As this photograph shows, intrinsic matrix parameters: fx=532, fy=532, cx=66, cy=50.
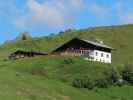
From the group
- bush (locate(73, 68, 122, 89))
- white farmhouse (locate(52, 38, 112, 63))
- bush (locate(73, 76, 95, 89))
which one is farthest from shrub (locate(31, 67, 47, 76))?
white farmhouse (locate(52, 38, 112, 63))

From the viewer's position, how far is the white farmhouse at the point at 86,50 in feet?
344

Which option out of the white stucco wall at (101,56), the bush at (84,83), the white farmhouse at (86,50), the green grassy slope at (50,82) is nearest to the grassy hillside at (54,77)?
the green grassy slope at (50,82)

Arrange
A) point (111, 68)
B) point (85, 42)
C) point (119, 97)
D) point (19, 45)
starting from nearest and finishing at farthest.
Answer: point (119, 97) → point (111, 68) → point (85, 42) → point (19, 45)

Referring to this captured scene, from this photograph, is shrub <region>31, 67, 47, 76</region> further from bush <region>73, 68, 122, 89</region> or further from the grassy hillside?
bush <region>73, 68, 122, 89</region>

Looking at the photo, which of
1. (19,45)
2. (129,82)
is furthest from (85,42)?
(19,45)

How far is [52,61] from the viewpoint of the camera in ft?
288

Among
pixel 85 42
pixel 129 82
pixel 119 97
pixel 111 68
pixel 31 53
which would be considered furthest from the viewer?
pixel 31 53

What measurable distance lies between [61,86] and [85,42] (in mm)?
44001

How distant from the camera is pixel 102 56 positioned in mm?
107625

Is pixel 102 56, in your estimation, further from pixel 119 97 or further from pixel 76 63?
pixel 119 97

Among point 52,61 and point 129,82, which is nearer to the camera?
point 129,82

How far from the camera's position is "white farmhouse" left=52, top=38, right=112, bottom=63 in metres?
105

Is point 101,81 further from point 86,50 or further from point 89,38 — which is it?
point 89,38

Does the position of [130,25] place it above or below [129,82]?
above
